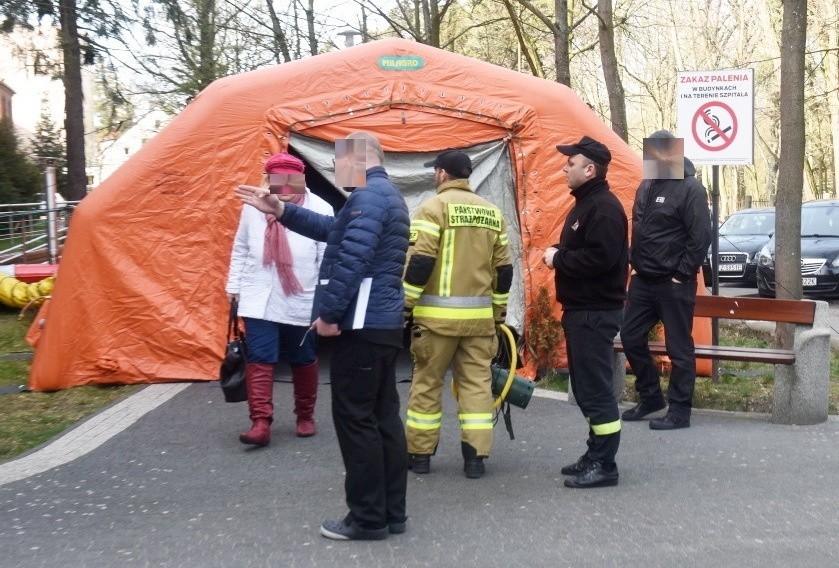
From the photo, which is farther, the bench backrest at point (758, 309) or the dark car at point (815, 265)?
the dark car at point (815, 265)

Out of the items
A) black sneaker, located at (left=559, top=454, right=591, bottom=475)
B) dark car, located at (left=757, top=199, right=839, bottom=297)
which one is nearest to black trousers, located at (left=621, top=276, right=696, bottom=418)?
black sneaker, located at (left=559, top=454, right=591, bottom=475)

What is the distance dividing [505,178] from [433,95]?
1.03 meters

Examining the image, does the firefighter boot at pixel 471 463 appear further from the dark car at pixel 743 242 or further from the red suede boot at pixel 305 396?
the dark car at pixel 743 242

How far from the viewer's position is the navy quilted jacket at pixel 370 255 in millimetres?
5000

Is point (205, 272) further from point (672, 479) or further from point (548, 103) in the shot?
point (672, 479)

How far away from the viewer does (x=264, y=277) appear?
24.0ft

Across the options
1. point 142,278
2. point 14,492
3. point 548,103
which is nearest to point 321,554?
point 14,492

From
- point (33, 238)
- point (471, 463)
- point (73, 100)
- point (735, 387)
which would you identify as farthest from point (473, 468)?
point (73, 100)

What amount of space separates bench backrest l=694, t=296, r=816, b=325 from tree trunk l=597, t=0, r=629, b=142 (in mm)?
5775

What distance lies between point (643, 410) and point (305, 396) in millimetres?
2428

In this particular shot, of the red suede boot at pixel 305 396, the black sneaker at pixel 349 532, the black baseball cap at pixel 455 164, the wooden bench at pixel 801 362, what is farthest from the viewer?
the wooden bench at pixel 801 362

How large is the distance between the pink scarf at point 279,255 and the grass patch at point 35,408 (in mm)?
2052

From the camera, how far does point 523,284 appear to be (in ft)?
33.4

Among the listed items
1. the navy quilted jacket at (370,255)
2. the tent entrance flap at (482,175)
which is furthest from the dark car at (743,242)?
the navy quilted jacket at (370,255)
